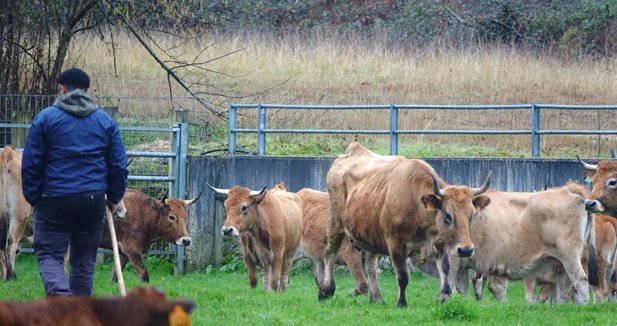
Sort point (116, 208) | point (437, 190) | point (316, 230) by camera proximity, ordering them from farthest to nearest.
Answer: point (316, 230) → point (437, 190) → point (116, 208)

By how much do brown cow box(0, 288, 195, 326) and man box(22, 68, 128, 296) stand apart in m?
4.34

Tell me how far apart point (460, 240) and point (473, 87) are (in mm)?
15805

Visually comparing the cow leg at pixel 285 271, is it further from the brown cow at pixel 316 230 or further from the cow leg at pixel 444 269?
the cow leg at pixel 444 269

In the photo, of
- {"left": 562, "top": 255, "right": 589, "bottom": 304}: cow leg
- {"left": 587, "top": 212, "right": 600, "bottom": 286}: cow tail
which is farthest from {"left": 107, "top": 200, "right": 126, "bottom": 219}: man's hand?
{"left": 587, "top": 212, "right": 600, "bottom": 286}: cow tail

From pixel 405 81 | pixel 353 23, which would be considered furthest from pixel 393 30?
pixel 405 81

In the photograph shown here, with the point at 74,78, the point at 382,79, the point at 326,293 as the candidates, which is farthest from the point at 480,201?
the point at 382,79

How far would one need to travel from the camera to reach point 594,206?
1389 centimetres

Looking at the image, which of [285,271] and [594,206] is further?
[285,271]

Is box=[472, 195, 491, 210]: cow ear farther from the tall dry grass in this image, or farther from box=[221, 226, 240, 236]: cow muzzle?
the tall dry grass

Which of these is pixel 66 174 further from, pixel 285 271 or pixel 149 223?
pixel 149 223

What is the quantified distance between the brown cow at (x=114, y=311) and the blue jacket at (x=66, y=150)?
4.48 meters

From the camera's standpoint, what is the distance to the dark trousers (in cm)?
998

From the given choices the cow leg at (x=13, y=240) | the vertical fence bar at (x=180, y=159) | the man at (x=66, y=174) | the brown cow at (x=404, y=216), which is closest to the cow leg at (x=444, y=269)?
the brown cow at (x=404, y=216)

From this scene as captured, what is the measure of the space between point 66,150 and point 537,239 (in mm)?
7239
